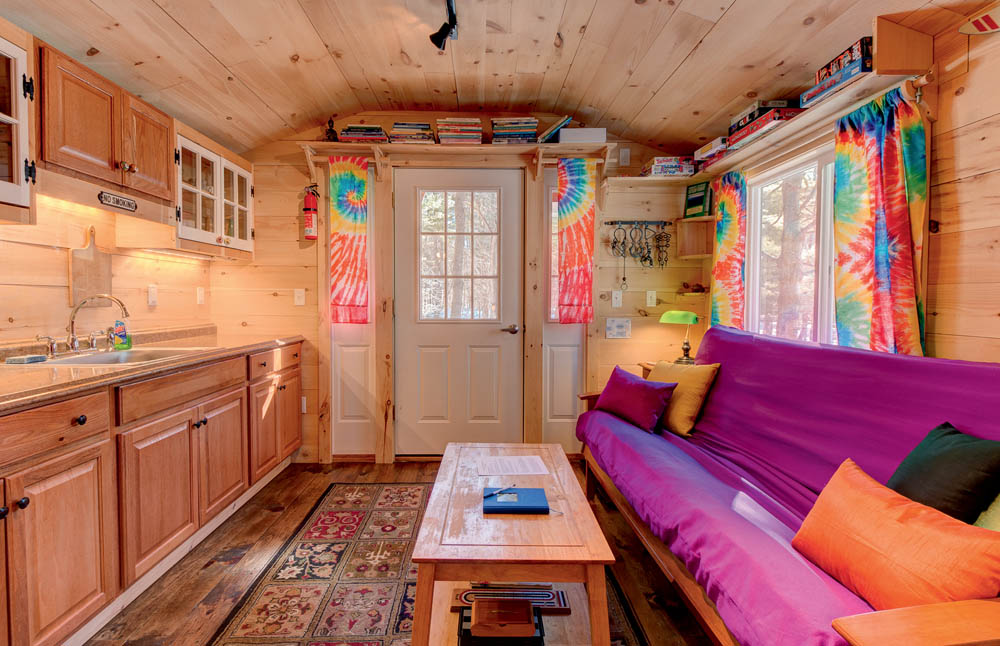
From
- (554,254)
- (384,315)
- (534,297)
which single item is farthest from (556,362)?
(384,315)

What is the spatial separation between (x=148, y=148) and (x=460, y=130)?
177 cm

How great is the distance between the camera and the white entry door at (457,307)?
3.38 meters

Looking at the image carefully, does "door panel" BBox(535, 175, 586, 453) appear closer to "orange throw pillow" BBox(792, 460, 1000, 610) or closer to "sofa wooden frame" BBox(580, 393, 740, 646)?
"sofa wooden frame" BBox(580, 393, 740, 646)

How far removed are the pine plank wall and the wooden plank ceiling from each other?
0.20 meters

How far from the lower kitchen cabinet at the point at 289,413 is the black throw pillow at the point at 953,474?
10.0ft

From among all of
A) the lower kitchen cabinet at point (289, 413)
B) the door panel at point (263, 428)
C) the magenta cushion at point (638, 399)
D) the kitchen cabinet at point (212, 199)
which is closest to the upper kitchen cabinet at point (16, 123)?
the kitchen cabinet at point (212, 199)

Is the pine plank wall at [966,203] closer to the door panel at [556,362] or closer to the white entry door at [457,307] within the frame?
the door panel at [556,362]

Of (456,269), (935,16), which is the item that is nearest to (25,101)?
(456,269)

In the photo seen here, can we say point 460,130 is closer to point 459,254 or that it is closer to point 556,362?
point 459,254

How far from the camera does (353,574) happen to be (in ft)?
6.55

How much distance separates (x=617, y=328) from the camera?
341 cm

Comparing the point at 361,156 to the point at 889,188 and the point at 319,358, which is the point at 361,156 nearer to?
the point at 319,358

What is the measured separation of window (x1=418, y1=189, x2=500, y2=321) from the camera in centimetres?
338

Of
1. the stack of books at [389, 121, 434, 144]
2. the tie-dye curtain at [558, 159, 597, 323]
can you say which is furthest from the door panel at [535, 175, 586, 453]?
the stack of books at [389, 121, 434, 144]
